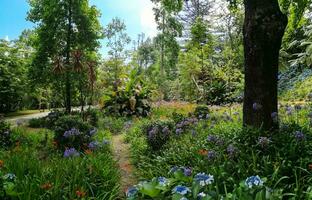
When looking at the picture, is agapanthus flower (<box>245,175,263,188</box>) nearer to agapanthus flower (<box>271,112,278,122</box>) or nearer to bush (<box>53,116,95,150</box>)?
agapanthus flower (<box>271,112,278,122</box>)

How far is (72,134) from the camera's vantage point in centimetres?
698

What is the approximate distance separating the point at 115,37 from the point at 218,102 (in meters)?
14.4

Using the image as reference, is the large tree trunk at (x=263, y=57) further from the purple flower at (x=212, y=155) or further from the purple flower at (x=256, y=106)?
the purple flower at (x=212, y=155)

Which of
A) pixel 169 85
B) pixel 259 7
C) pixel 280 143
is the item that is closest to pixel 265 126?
pixel 280 143

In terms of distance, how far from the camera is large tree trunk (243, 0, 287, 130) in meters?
5.41

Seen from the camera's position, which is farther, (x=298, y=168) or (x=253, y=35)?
(x=253, y=35)

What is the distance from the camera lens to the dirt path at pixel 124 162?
18.5 feet

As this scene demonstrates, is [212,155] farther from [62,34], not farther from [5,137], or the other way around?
[62,34]

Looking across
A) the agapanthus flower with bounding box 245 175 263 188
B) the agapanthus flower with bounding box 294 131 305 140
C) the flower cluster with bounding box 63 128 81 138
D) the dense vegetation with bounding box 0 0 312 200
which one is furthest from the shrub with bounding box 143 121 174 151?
the agapanthus flower with bounding box 245 175 263 188

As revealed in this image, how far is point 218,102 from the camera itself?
714 inches

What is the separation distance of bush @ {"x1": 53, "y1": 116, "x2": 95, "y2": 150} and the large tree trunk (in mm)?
3357

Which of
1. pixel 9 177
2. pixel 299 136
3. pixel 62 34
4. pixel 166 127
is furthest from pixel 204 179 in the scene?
pixel 62 34

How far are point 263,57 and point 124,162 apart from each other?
10.7 feet

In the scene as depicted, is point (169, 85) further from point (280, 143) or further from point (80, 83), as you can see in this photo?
point (280, 143)
